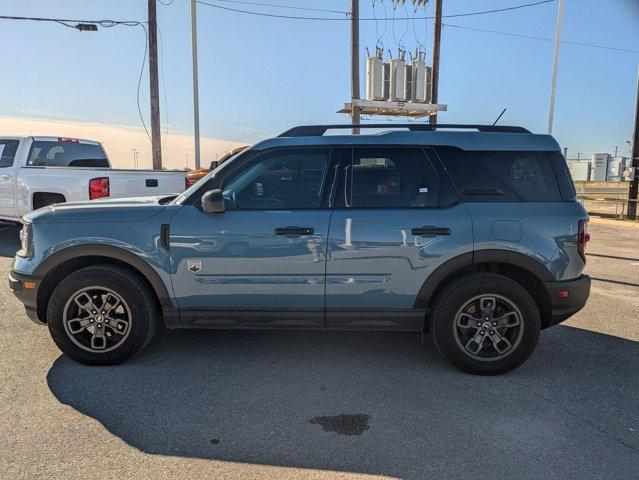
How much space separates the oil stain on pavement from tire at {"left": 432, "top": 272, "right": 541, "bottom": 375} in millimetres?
1043

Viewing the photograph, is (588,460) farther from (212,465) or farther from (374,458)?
(212,465)

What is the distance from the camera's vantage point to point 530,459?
289 centimetres

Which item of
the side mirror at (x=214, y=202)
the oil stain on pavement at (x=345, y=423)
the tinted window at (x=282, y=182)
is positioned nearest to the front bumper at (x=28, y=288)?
the side mirror at (x=214, y=202)

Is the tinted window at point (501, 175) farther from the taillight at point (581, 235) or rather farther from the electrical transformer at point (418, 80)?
the electrical transformer at point (418, 80)

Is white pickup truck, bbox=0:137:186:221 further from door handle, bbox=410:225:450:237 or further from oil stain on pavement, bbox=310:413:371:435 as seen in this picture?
oil stain on pavement, bbox=310:413:371:435

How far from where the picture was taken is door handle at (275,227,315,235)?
12.6ft

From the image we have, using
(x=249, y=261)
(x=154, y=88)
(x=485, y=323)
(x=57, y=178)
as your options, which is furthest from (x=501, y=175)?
(x=154, y=88)

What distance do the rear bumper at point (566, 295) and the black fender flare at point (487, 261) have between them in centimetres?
8

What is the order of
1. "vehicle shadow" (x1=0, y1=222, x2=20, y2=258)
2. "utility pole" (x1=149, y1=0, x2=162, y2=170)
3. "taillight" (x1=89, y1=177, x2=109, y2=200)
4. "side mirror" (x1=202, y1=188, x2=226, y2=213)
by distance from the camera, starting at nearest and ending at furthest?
1. "side mirror" (x1=202, y1=188, x2=226, y2=213)
2. "taillight" (x1=89, y1=177, x2=109, y2=200)
3. "vehicle shadow" (x1=0, y1=222, x2=20, y2=258)
4. "utility pole" (x1=149, y1=0, x2=162, y2=170)

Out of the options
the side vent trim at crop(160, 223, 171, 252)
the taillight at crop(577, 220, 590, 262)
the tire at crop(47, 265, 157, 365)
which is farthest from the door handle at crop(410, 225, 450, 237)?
the tire at crop(47, 265, 157, 365)

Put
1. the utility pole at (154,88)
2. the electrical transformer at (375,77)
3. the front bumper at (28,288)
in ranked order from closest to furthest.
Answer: the front bumper at (28,288), the utility pole at (154,88), the electrical transformer at (375,77)

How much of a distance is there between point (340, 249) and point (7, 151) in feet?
26.7

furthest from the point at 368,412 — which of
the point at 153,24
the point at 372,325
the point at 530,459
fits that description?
the point at 153,24

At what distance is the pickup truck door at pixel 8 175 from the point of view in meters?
8.97
